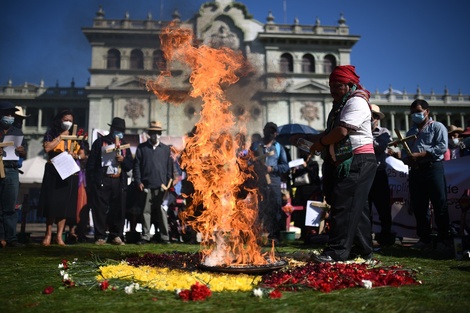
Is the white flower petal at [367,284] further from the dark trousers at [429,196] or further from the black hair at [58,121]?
the black hair at [58,121]

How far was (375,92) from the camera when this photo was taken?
2544 inches

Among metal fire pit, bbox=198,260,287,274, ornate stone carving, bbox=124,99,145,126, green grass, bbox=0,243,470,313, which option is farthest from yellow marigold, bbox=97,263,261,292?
ornate stone carving, bbox=124,99,145,126

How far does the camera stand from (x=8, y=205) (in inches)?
276

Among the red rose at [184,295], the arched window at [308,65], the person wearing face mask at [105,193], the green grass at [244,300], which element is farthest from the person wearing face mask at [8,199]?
the arched window at [308,65]

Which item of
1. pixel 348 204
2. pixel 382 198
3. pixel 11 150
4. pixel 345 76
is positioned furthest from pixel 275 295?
pixel 11 150

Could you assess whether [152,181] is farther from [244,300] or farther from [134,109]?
[134,109]

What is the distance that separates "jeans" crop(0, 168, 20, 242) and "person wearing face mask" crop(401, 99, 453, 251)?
7220 millimetres

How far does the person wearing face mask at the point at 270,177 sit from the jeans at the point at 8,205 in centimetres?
490

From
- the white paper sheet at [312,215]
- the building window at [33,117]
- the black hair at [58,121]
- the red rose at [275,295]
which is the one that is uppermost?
the building window at [33,117]

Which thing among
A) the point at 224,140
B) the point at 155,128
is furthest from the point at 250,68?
the point at 155,128

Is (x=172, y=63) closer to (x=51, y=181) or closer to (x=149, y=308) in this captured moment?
(x=51, y=181)

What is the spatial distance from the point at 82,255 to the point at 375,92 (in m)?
65.6

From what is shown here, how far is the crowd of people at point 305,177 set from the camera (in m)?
4.55

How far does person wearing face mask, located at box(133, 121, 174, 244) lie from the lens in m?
8.74
